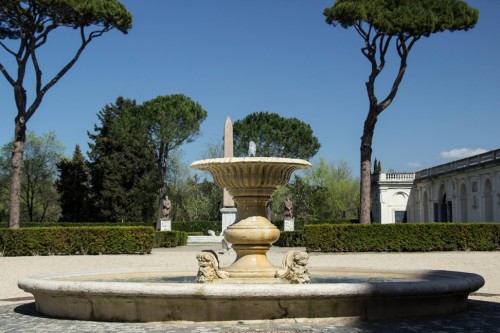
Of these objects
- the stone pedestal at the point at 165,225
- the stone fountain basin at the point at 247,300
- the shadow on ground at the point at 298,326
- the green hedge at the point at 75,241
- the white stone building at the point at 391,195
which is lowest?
the shadow on ground at the point at 298,326

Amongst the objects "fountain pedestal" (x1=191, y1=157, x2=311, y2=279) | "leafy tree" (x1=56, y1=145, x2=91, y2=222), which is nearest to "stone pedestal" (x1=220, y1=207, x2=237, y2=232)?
"leafy tree" (x1=56, y1=145, x2=91, y2=222)

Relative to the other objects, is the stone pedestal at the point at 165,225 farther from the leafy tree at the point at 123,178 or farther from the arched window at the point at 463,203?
the arched window at the point at 463,203

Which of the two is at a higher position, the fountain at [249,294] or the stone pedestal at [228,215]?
the stone pedestal at [228,215]

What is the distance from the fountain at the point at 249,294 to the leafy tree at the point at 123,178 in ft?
124

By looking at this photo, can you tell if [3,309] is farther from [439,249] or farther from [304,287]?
[439,249]

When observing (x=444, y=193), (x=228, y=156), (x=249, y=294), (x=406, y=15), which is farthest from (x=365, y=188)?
(x=444, y=193)

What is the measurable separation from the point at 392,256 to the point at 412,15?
13439mm

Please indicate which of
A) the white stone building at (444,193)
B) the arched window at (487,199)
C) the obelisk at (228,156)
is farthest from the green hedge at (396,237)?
the arched window at (487,199)

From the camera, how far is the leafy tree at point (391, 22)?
1170 inches

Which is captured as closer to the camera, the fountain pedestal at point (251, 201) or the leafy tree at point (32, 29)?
the fountain pedestal at point (251, 201)

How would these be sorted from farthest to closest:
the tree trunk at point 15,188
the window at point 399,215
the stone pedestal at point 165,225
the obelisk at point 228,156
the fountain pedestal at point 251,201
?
the window at point 399,215 → the stone pedestal at point 165,225 → the obelisk at point 228,156 → the tree trunk at point 15,188 → the fountain pedestal at point 251,201

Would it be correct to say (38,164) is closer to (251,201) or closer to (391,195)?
(391,195)

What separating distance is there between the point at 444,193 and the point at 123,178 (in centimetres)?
2429

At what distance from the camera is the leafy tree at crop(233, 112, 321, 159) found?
5603 centimetres
